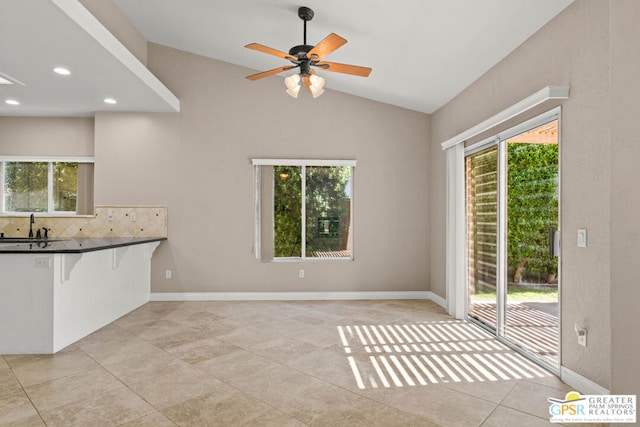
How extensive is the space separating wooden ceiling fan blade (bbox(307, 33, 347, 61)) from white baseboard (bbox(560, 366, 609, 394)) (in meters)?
2.94

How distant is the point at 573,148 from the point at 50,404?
3.98m

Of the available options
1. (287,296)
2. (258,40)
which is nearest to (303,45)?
(258,40)

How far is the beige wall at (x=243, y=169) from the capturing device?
525 centimetres

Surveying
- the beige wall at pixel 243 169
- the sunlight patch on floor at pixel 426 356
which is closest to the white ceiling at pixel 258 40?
the beige wall at pixel 243 169

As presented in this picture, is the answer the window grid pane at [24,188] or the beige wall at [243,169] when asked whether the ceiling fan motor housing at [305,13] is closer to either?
the beige wall at [243,169]

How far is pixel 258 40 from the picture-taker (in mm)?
4430

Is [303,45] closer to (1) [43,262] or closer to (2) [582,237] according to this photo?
(2) [582,237]

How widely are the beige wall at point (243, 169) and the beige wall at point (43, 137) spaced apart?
554 millimetres

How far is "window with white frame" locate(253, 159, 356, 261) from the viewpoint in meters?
5.41

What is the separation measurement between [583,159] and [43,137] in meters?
6.70

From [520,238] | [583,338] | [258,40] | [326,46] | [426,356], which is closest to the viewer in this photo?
[583,338]

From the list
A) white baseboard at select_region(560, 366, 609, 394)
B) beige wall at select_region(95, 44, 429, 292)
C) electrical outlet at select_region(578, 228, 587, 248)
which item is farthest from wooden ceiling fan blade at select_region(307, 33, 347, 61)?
white baseboard at select_region(560, 366, 609, 394)

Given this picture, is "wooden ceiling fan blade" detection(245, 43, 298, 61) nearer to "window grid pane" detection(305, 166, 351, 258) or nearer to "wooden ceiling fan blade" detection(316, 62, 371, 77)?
"wooden ceiling fan blade" detection(316, 62, 371, 77)

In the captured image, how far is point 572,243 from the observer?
2.63 meters
